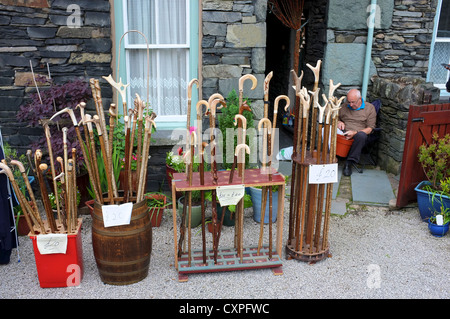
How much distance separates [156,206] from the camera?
187 inches

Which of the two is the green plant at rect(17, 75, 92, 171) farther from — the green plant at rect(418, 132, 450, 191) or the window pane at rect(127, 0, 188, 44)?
the green plant at rect(418, 132, 450, 191)

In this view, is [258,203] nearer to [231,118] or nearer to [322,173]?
[231,118]

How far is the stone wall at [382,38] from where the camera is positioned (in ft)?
20.5

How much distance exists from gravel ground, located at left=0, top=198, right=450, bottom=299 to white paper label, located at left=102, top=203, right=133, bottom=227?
1.94 feet

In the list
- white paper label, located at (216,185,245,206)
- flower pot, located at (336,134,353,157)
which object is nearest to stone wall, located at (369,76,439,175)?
flower pot, located at (336,134,353,157)

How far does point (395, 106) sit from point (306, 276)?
3.23 metres

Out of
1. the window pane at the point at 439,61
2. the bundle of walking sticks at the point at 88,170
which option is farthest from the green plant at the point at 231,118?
the window pane at the point at 439,61

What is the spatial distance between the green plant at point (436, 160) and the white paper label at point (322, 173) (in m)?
1.63

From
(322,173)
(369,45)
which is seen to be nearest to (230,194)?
(322,173)

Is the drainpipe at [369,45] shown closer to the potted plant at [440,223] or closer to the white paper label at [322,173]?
the potted plant at [440,223]

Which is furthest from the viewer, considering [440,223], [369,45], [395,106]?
[369,45]

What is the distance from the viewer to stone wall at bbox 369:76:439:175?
18.6ft

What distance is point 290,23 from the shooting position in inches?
297

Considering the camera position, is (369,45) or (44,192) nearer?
(44,192)
